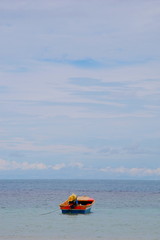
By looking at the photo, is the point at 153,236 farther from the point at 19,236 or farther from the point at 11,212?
the point at 11,212

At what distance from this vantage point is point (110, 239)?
109ft

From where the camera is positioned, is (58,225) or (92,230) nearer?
(92,230)

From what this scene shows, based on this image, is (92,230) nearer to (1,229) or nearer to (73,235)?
(73,235)

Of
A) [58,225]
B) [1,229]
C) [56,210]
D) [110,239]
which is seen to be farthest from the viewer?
[56,210]

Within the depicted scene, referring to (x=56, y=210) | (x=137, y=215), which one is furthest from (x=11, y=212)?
(x=137, y=215)

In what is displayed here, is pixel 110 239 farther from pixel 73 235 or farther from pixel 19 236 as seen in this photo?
pixel 19 236

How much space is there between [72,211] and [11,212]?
6.86 meters

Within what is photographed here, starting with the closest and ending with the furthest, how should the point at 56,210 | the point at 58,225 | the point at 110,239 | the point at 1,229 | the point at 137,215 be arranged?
the point at 110,239
the point at 1,229
the point at 58,225
the point at 137,215
the point at 56,210

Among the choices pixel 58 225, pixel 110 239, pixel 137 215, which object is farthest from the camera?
pixel 137 215

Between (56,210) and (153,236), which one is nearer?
(153,236)

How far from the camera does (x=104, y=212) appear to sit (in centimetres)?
5106

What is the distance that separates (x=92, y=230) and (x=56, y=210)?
645 inches

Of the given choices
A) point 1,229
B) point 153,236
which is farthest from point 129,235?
point 1,229

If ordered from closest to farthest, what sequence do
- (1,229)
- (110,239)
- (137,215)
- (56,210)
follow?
1. (110,239)
2. (1,229)
3. (137,215)
4. (56,210)
